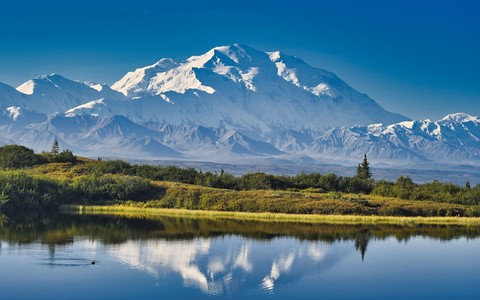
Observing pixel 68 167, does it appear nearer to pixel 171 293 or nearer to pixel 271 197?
pixel 271 197

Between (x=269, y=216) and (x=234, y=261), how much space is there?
3866cm

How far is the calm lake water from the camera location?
47.1 meters

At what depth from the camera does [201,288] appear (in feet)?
156

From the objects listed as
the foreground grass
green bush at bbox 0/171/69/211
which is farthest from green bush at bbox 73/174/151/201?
the foreground grass

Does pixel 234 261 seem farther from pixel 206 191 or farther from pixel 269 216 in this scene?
pixel 206 191

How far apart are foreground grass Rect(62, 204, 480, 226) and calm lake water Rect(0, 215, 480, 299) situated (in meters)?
7.42

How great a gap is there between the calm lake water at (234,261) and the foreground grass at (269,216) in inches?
292

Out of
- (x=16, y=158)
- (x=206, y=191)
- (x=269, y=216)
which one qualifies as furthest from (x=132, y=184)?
(x=16, y=158)

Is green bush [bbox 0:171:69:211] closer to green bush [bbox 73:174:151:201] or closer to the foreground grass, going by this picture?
the foreground grass

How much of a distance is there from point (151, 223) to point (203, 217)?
39.2 ft

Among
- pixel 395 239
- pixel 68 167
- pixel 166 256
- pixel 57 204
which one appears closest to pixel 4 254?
pixel 166 256

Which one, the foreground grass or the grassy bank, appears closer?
the foreground grass

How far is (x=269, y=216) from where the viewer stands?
96.1 meters

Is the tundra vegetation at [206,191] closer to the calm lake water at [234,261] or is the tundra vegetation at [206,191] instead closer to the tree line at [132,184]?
the tree line at [132,184]
